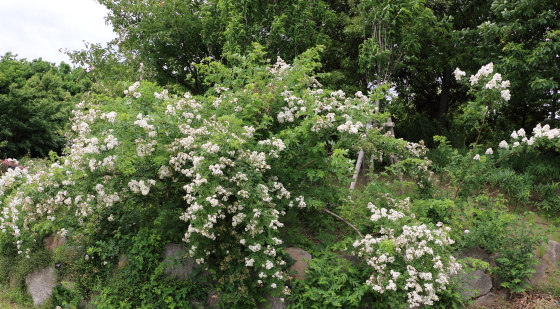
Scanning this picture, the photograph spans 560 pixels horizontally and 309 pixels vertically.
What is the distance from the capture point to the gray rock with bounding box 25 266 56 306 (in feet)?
17.0

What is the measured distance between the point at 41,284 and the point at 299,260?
12.3 feet

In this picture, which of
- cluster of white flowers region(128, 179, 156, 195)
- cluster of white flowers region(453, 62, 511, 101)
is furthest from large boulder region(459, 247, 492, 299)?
cluster of white flowers region(128, 179, 156, 195)

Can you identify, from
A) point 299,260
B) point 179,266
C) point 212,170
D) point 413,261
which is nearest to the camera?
point 212,170

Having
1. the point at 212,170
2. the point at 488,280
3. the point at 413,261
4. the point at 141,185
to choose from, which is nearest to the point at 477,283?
the point at 488,280

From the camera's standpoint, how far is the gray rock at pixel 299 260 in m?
4.53

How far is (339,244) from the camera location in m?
4.66

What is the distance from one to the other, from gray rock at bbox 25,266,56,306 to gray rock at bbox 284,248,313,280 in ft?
11.1

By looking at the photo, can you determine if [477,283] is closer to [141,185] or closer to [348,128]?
[348,128]

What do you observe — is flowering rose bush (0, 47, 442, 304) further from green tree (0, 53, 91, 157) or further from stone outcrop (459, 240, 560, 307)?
green tree (0, 53, 91, 157)

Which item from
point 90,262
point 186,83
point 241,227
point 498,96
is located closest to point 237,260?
point 241,227

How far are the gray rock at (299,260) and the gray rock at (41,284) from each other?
338 cm

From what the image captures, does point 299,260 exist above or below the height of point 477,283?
above

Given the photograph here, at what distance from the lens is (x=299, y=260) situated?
15.4 ft

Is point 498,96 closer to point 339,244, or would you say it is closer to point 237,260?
point 339,244
